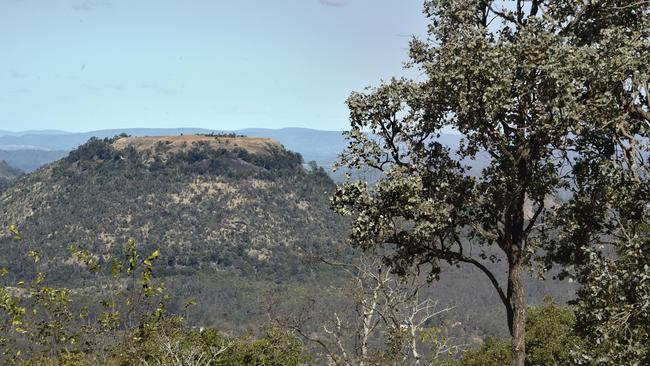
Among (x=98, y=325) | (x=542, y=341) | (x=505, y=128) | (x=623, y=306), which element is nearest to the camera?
(x=623, y=306)

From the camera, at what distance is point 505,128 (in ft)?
48.1

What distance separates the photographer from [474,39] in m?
14.1

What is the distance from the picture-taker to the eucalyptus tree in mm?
13172

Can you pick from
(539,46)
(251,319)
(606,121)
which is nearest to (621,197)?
(606,121)

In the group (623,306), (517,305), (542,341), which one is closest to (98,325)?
(517,305)

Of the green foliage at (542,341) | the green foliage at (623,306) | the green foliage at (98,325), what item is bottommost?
the green foliage at (542,341)

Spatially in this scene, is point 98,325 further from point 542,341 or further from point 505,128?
point 542,341

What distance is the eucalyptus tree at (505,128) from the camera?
13172mm

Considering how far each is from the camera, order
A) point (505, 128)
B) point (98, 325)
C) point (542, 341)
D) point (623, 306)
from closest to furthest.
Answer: point (623, 306) → point (505, 128) → point (98, 325) → point (542, 341)

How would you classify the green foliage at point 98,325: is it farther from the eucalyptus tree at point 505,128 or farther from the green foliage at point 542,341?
the green foliage at point 542,341

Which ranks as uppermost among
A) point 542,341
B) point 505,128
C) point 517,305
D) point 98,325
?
point 505,128

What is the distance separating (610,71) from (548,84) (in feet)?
3.81

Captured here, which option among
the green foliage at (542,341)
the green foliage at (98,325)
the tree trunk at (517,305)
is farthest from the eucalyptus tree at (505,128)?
the green foliage at (542,341)

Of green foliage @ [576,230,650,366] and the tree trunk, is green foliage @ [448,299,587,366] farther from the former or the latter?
green foliage @ [576,230,650,366]
